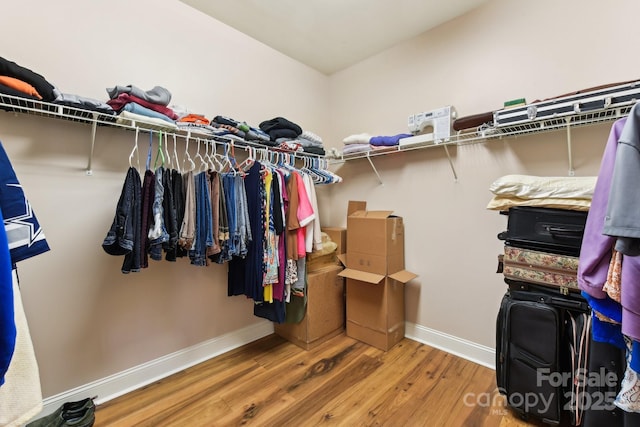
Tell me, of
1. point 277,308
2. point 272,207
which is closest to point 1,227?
point 272,207

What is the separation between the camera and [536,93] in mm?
1764

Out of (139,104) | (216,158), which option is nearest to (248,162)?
(216,158)

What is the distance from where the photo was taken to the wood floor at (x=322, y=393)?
1493 mm

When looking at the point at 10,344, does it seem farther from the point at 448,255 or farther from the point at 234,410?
the point at 448,255

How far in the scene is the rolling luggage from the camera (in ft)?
4.27

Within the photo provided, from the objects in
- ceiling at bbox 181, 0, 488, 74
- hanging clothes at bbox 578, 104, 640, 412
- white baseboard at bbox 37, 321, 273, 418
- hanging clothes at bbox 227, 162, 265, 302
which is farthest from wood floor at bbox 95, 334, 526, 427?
ceiling at bbox 181, 0, 488, 74

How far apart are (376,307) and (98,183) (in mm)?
2031

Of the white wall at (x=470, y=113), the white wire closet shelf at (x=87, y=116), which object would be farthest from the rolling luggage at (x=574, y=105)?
the white wire closet shelf at (x=87, y=116)

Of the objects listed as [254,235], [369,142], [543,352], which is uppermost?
[369,142]

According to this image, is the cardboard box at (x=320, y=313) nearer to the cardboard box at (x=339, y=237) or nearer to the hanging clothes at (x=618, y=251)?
the cardboard box at (x=339, y=237)

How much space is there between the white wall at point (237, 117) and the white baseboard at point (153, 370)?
0.05 m

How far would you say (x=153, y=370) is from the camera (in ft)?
5.97

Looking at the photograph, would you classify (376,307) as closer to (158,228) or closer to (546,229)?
(546,229)

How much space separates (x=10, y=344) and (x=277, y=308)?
150cm
